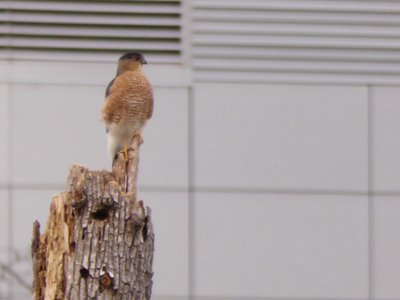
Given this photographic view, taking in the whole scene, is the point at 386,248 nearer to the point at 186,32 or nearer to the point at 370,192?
the point at 370,192

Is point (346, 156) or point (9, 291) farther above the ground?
point (346, 156)

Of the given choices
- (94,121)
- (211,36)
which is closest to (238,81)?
(211,36)

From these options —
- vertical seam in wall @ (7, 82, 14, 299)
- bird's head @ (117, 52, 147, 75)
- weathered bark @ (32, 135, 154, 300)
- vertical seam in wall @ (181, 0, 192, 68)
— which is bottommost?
weathered bark @ (32, 135, 154, 300)

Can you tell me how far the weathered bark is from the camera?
585cm

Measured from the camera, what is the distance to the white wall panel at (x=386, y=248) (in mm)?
10344

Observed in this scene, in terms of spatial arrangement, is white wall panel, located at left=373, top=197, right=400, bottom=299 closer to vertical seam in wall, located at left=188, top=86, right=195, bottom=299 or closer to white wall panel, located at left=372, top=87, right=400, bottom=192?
white wall panel, located at left=372, top=87, right=400, bottom=192

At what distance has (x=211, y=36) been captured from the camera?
1029cm

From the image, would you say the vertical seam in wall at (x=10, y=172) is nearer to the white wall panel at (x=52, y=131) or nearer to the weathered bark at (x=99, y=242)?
the white wall panel at (x=52, y=131)

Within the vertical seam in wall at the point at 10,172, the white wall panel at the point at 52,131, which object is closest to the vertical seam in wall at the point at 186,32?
the white wall panel at the point at 52,131

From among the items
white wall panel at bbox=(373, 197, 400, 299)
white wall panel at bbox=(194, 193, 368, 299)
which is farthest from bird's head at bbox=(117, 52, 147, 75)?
white wall panel at bbox=(373, 197, 400, 299)

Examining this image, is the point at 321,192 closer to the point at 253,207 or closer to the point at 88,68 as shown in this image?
the point at 253,207

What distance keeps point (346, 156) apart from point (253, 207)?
69 cm

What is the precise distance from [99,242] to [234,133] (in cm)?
444

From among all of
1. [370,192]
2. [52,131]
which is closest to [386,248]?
[370,192]
